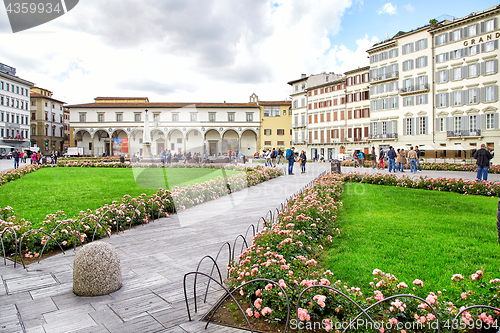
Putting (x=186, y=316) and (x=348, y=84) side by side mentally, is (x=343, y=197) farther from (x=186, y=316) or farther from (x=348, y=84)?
(x=348, y=84)

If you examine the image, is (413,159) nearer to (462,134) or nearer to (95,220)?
(462,134)

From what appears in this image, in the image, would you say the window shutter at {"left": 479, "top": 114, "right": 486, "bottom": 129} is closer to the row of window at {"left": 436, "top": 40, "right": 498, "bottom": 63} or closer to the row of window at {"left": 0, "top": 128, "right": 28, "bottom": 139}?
the row of window at {"left": 436, "top": 40, "right": 498, "bottom": 63}

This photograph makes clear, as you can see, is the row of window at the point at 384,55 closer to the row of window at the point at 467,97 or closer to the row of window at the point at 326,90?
the row of window at the point at 326,90

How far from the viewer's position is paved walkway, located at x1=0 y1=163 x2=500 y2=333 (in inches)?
115

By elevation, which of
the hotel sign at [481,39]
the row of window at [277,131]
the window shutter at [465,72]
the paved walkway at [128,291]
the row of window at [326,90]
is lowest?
the paved walkway at [128,291]

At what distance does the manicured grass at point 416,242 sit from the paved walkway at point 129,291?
190 cm

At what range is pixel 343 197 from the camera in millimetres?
9953

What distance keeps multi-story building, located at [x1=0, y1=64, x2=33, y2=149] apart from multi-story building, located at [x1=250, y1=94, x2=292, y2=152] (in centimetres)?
4089

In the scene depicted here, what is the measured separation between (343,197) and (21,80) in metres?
64.5

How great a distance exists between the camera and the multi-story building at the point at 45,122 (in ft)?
204

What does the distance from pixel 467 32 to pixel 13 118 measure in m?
66.4

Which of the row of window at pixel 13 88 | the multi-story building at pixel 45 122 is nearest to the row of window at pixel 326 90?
the multi-story building at pixel 45 122

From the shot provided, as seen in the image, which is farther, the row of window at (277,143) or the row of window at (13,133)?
the row of window at (277,143)

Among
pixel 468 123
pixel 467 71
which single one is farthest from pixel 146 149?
pixel 467 71
